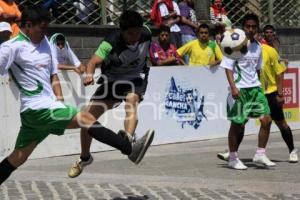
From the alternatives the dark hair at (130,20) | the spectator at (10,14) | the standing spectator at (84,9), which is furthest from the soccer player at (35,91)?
the standing spectator at (84,9)

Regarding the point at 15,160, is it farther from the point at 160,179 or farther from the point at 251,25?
the point at 251,25

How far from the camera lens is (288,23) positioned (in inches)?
675

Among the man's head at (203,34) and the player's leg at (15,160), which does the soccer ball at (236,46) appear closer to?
the player's leg at (15,160)

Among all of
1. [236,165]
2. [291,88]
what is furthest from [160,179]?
[291,88]

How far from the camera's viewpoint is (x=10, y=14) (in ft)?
35.8

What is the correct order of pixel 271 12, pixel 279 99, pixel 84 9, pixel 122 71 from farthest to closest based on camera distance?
pixel 271 12
pixel 84 9
pixel 279 99
pixel 122 71

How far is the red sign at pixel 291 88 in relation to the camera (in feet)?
44.5

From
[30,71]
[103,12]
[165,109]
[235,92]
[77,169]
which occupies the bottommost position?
[165,109]

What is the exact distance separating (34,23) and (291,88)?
836 cm

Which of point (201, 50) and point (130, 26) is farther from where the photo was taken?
point (201, 50)

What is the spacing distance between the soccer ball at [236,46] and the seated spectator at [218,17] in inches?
228

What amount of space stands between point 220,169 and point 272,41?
8.74 ft

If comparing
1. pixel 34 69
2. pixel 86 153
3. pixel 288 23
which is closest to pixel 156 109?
pixel 86 153

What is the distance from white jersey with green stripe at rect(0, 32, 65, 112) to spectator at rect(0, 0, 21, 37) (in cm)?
459
